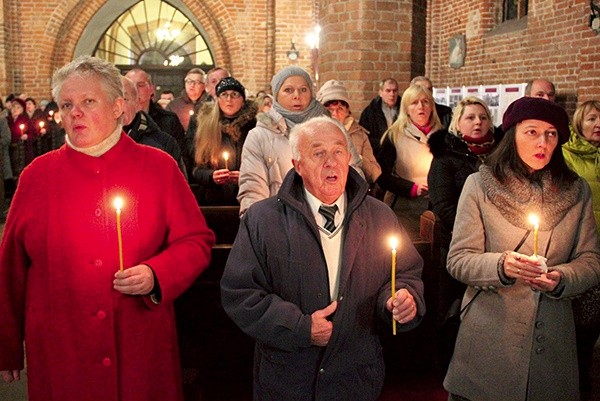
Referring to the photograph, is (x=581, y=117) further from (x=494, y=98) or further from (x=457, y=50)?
(x=457, y=50)

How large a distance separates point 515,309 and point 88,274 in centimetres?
174

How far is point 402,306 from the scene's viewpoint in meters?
2.40

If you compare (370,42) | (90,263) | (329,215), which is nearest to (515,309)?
(329,215)

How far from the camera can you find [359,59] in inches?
280

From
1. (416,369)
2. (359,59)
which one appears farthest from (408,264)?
(359,59)

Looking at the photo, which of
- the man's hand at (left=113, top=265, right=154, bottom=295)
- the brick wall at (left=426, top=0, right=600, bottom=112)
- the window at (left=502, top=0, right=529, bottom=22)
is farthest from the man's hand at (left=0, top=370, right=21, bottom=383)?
the window at (left=502, top=0, right=529, bottom=22)

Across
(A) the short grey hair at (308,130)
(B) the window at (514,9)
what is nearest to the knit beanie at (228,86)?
(A) the short grey hair at (308,130)

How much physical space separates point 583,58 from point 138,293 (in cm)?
765

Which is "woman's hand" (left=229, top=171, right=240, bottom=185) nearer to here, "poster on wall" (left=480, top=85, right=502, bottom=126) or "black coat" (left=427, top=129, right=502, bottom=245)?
"black coat" (left=427, top=129, right=502, bottom=245)

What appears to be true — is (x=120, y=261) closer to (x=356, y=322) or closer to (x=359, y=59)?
(x=356, y=322)

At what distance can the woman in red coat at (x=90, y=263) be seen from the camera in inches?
101

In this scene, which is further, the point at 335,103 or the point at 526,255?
the point at 335,103

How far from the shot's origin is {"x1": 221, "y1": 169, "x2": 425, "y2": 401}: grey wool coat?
8.27 feet

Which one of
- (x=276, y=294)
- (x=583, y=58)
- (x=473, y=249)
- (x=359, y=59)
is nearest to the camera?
(x=276, y=294)
